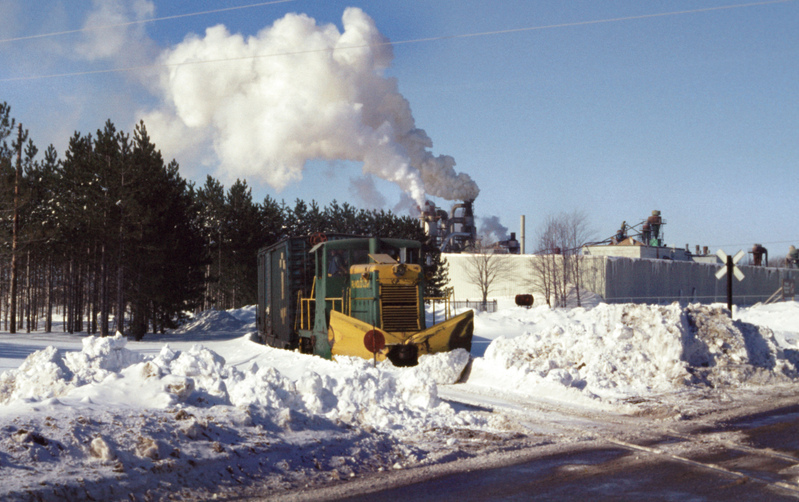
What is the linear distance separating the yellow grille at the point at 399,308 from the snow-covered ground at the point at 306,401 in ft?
4.92

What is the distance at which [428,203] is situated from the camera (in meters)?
65.6

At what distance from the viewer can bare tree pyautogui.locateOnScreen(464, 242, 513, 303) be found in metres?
58.8

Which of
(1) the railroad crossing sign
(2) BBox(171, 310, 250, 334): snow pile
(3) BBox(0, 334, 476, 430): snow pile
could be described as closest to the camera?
(3) BBox(0, 334, 476, 430): snow pile

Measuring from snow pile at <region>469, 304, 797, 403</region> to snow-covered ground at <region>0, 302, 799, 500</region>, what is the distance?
34 millimetres

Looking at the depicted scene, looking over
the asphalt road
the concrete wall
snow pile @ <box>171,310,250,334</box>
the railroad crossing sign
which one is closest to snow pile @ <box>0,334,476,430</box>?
the asphalt road

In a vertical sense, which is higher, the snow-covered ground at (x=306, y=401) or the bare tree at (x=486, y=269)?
the bare tree at (x=486, y=269)

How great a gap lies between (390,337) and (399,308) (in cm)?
110

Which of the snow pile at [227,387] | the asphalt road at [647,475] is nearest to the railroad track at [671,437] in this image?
the asphalt road at [647,475]

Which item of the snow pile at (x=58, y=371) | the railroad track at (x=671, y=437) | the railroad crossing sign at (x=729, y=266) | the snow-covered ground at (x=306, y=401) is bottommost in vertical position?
the railroad track at (x=671, y=437)

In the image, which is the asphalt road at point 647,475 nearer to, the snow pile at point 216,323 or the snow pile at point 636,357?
the snow pile at point 636,357

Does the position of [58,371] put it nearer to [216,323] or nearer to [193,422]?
[193,422]

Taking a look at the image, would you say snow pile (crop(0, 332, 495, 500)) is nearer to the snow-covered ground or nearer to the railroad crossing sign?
the snow-covered ground

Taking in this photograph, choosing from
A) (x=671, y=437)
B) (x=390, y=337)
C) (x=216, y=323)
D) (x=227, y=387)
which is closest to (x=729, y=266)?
(x=390, y=337)

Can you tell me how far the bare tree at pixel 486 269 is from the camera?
58.8 m
